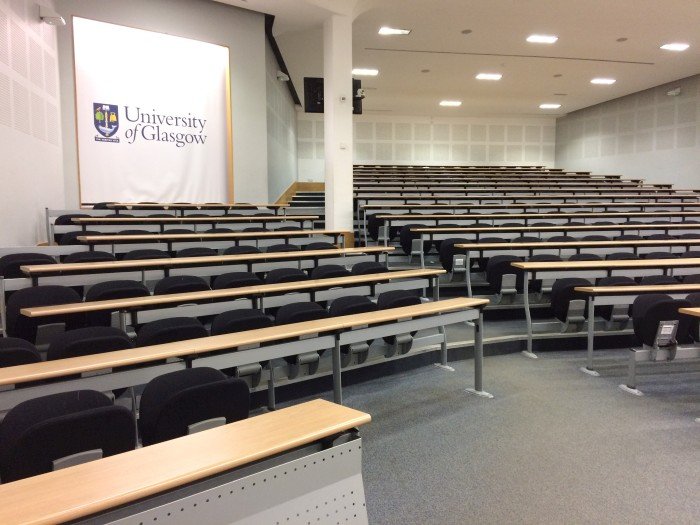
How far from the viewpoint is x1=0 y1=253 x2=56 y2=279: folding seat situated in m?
4.62

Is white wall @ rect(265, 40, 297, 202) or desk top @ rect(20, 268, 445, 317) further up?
white wall @ rect(265, 40, 297, 202)

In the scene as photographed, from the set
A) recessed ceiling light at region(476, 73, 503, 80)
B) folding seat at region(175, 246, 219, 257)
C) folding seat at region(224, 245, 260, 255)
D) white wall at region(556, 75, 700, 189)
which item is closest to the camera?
folding seat at region(175, 246, 219, 257)

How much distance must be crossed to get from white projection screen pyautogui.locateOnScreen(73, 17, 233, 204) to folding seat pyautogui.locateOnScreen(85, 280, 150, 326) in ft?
15.6

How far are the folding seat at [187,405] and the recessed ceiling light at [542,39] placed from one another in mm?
10211

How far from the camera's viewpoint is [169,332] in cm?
315

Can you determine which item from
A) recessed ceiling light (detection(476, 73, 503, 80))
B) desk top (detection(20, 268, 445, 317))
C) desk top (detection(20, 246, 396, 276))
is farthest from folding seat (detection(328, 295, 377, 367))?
recessed ceiling light (detection(476, 73, 503, 80))

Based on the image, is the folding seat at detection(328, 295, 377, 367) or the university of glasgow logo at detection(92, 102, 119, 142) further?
the university of glasgow logo at detection(92, 102, 119, 142)

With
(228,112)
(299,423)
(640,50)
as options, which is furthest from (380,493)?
(640,50)

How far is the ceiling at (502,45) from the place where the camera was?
8.69 metres

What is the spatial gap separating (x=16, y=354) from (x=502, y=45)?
10.7 metres

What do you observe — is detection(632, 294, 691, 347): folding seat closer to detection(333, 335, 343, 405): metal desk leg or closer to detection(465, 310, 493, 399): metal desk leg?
detection(465, 310, 493, 399): metal desk leg

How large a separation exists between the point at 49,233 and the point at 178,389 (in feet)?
18.4

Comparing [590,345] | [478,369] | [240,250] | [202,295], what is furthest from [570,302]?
[240,250]

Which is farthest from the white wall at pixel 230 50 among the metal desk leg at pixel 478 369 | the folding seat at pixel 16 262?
the metal desk leg at pixel 478 369
